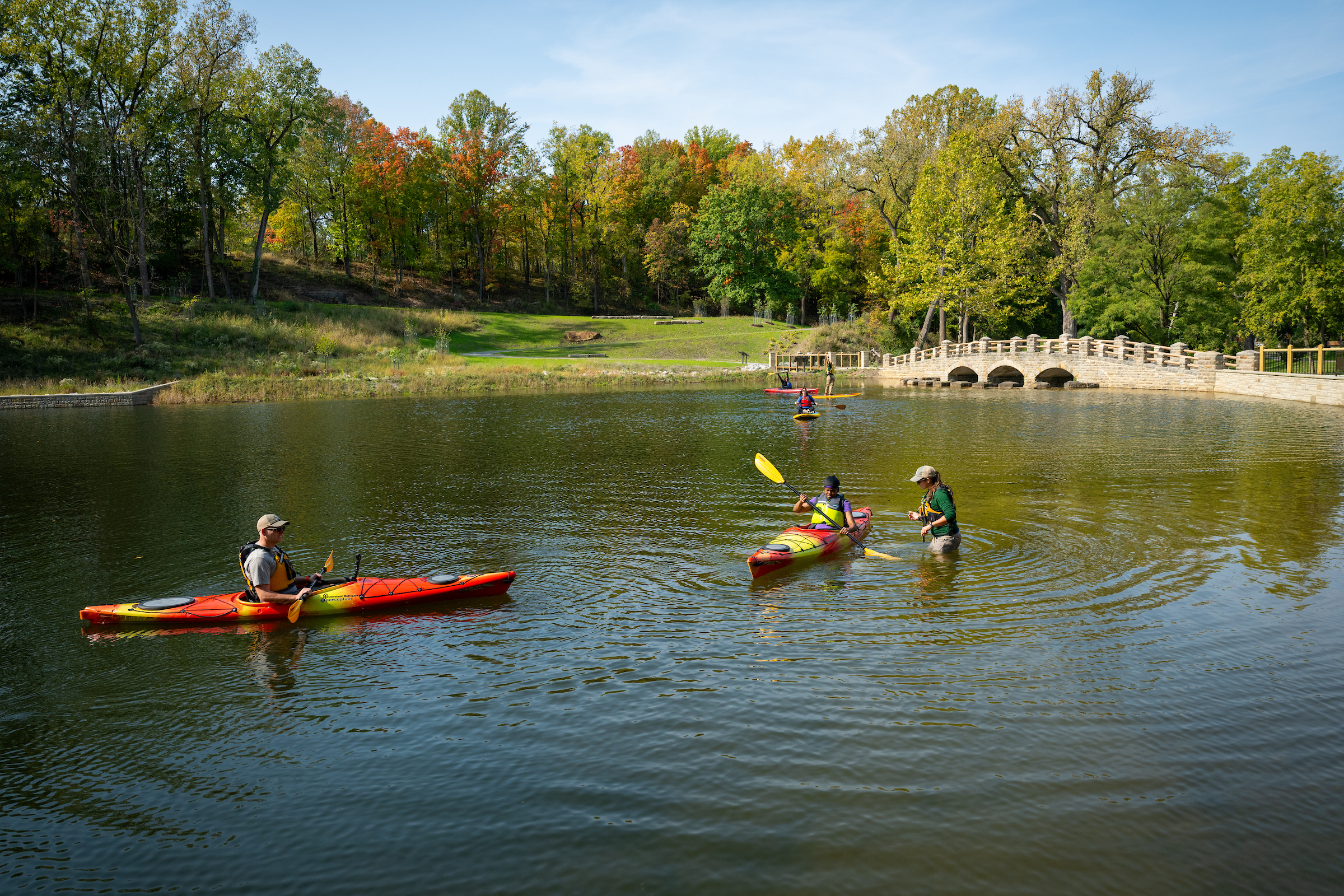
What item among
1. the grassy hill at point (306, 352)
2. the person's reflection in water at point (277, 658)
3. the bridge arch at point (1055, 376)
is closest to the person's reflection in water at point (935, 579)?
the person's reflection in water at point (277, 658)

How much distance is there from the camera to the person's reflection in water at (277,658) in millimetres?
9133

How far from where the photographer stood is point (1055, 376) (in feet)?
167

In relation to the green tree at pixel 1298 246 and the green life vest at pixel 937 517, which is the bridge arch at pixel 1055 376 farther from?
the green life vest at pixel 937 517

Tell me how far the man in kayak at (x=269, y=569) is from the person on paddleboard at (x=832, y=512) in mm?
7747

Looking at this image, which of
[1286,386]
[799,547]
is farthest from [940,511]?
[1286,386]

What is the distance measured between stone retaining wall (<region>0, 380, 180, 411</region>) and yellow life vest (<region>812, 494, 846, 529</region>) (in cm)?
3928

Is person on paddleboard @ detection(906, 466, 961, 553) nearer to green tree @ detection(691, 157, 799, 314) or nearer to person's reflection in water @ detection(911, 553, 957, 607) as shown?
person's reflection in water @ detection(911, 553, 957, 607)

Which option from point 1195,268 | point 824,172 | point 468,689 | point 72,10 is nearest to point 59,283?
point 72,10

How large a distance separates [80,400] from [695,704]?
42.7m

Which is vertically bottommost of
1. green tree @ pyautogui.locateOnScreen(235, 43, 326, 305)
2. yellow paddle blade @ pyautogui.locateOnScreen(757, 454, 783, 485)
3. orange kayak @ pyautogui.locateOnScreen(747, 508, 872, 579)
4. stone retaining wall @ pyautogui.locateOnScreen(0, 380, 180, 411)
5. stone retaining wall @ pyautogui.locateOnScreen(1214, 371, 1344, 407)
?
orange kayak @ pyautogui.locateOnScreen(747, 508, 872, 579)

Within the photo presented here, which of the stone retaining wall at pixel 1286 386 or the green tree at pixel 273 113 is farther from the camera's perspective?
the green tree at pixel 273 113

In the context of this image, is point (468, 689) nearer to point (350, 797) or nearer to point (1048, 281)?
point (350, 797)

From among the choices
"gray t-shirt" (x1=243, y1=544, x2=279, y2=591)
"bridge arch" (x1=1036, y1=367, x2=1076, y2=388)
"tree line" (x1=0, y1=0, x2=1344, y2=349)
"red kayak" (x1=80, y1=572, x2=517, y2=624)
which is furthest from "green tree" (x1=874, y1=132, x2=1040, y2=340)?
"gray t-shirt" (x1=243, y1=544, x2=279, y2=591)

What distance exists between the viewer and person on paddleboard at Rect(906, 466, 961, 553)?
1285cm
